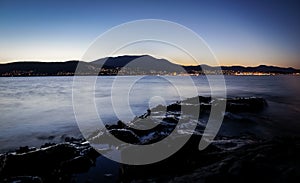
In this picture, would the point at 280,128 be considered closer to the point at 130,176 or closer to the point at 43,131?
the point at 130,176

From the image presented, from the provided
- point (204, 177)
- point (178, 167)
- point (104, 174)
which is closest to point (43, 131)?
point (104, 174)

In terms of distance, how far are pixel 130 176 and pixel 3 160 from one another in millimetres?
3797

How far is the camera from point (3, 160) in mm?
6676

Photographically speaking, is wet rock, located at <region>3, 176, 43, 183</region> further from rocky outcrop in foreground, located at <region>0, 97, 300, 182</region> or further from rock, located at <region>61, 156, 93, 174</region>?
rock, located at <region>61, 156, 93, 174</region>

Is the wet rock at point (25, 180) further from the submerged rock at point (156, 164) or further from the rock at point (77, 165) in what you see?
the rock at point (77, 165)

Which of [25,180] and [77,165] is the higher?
[25,180]

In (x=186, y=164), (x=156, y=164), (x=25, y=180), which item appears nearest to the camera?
(x=25, y=180)

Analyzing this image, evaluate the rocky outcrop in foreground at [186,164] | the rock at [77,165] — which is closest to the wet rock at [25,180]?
the rocky outcrop in foreground at [186,164]

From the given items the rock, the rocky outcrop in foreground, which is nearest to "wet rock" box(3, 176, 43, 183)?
the rocky outcrop in foreground

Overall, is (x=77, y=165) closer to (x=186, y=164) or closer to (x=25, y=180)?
(x=25, y=180)

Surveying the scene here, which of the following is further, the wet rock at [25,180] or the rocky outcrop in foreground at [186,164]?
the wet rock at [25,180]

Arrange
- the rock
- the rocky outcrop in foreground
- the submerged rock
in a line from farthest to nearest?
the rock < the submerged rock < the rocky outcrop in foreground

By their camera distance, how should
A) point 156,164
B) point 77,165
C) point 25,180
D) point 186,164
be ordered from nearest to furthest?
point 25,180
point 186,164
point 156,164
point 77,165

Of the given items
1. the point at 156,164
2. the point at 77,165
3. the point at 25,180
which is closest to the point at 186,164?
the point at 156,164
